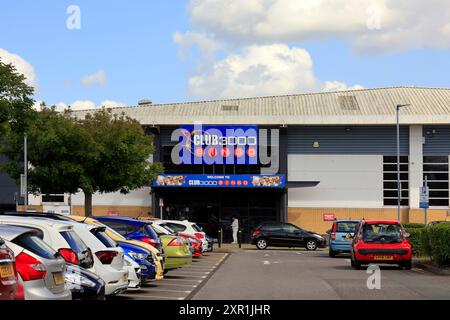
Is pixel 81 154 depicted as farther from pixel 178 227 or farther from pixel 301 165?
pixel 301 165

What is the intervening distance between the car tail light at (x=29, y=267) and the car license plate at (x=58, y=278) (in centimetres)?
36

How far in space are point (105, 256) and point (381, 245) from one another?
506 inches

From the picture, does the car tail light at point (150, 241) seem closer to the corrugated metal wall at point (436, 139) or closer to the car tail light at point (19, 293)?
the car tail light at point (19, 293)

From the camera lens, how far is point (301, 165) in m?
54.2

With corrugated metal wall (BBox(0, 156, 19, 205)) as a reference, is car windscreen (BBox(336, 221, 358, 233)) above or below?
below

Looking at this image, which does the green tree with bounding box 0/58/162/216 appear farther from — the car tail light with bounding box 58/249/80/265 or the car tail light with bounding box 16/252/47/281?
the car tail light with bounding box 16/252/47/281

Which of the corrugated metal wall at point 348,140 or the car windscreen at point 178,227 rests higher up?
the corrugated metal wall at point 348,140

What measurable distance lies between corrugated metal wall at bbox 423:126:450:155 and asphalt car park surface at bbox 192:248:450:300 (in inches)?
1128

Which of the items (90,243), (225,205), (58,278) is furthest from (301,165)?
(58,278)

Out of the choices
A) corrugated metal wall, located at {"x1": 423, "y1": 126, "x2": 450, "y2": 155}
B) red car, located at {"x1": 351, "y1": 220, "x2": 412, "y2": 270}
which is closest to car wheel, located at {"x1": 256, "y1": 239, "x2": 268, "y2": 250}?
corrugated metal wall, located at {"x1": 423, "y1": 126, "x2": 450, "y2": 155}

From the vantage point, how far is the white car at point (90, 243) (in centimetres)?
1249

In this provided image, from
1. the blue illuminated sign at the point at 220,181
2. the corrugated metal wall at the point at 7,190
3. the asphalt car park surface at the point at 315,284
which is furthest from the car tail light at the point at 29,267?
the corrugated metal wall at the point at 7,190

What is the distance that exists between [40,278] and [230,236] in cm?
4431

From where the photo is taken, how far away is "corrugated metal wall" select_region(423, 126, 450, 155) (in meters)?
54.0
